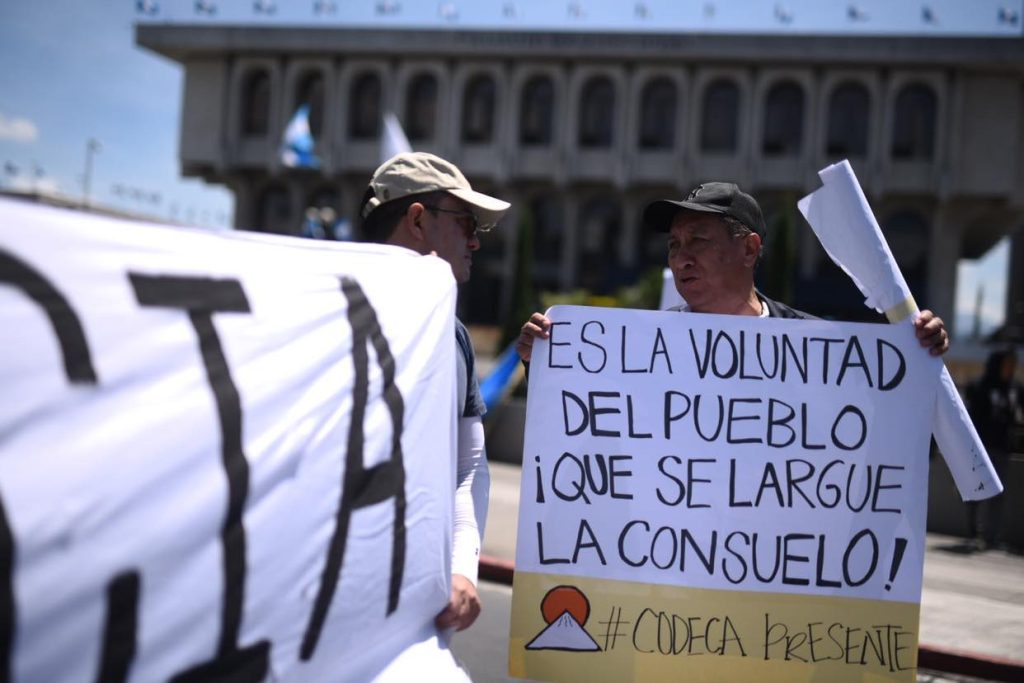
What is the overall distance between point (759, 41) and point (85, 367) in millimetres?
37648

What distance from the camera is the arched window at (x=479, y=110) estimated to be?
3869 centimetres

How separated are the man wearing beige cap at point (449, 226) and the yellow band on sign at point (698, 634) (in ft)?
1.15

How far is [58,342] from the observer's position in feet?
4.03

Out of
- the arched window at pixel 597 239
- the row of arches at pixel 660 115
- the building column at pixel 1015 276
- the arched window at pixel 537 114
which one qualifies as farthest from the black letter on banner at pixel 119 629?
the building column at pixel 1015 276

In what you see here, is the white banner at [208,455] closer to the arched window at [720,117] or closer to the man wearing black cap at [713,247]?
the man wearing black cap at [713,247]

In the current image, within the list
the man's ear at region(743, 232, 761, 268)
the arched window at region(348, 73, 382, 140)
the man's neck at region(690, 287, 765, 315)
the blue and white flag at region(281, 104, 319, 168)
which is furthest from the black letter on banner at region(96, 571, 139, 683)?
the arched window at region(348, 73, 382, 140)

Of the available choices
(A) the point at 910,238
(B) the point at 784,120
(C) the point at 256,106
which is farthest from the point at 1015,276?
(C) the point at 256,106

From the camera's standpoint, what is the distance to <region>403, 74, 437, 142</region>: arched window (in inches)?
1544

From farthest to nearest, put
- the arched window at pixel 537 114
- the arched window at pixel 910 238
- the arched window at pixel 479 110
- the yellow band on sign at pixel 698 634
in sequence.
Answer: the arched window at pixel 479 110
the arched window at pixel 537 114
the arched window at pixel 910 238
the yellow band on sign at pixel 698 634

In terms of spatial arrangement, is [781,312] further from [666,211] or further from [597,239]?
[597,239]

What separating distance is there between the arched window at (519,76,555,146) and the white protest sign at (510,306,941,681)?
36595 mm

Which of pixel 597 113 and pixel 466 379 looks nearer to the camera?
pixel 466 379

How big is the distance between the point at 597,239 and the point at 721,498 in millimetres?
37022

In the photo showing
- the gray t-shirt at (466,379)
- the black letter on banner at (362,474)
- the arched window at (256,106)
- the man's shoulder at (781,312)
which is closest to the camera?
the black letter on banner at (362,474)
